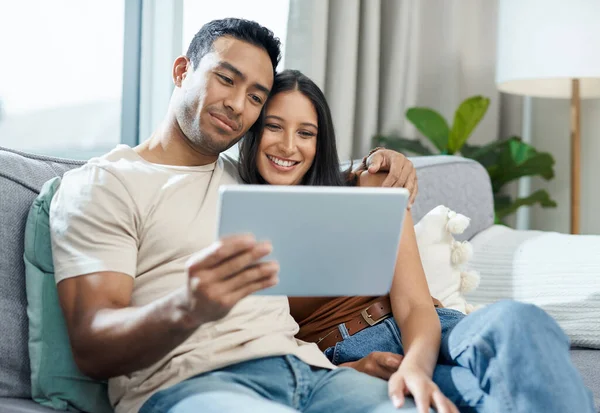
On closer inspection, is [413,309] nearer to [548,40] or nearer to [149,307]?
[149,307]

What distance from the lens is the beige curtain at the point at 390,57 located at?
9.16 feet

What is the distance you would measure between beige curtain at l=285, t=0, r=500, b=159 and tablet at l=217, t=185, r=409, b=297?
1771 mm

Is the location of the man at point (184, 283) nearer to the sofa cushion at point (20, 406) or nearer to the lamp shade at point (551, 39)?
the sofa cushion at point (20, 406)

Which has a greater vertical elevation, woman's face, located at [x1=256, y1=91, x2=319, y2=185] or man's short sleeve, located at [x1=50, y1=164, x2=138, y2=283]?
woman's face, located at [x1=256, y1=91, x2=319, y2=185]

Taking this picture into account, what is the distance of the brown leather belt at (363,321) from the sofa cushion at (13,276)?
0.54 metres

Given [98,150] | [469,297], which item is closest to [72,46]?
[98,150]

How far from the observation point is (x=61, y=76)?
93.4 inches

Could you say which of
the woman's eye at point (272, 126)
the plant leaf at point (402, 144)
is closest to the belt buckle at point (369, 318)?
the woman's eye at point (272, 126)

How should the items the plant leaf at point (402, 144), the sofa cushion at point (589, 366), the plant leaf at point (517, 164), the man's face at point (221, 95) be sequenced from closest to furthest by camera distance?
the man's face at point (221, 95) → the sofa cushion at point (589, 366) → the plant leaf at point (402, 144) → the plant leaf at point (517, 164)

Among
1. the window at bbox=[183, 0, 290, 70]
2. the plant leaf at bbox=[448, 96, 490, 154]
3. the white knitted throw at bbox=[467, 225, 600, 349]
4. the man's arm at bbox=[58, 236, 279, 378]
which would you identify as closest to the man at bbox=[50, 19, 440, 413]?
the man's arm at bbox=[58, 236, 279, 378]

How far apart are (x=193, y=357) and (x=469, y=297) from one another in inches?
40.4

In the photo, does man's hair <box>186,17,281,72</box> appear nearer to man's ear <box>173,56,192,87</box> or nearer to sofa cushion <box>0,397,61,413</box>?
man's ear <box>173,56,192,87</box>

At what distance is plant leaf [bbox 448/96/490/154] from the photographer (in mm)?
3148

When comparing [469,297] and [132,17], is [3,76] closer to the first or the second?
[132,17]
